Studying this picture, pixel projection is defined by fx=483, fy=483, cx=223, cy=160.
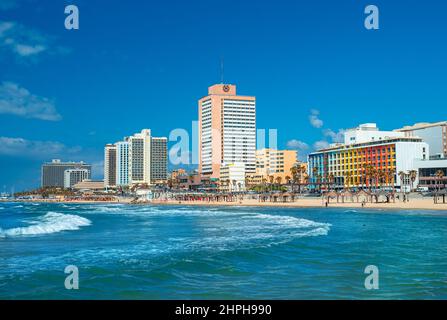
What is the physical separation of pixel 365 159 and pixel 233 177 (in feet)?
213

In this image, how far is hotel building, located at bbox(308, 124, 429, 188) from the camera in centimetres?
12781

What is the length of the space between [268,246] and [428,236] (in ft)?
45.0

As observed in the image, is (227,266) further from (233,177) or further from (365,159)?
(233,177)

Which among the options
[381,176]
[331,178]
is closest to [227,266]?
[381,176]

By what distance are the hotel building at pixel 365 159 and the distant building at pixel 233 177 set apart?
34.4 meters

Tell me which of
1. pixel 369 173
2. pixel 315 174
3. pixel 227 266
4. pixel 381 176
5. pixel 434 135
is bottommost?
pixel 227 266

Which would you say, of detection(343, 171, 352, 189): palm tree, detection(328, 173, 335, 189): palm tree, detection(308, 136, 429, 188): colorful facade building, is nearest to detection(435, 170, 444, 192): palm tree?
detection(308, 136, 429, 188): colorful facade building

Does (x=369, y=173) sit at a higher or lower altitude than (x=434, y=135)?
lower

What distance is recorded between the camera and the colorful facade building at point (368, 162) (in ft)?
419

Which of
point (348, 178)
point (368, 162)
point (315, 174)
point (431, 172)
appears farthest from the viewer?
point (315, 174)

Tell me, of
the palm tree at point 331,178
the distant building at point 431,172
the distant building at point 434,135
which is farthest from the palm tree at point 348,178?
the distant building at point 434,135

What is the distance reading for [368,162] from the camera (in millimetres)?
136250

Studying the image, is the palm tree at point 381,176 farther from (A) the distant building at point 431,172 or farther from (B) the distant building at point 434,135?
(B) the distant building at point 434,135
